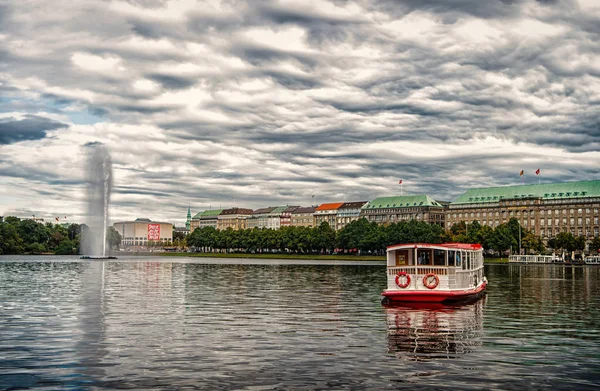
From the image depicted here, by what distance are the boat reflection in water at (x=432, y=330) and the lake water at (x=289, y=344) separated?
87 mm

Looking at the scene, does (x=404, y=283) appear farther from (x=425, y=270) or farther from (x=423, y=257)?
(x=423, y=257)

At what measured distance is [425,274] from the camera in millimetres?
53219

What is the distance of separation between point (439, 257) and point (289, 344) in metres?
26.4

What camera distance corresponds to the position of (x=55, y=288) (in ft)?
225

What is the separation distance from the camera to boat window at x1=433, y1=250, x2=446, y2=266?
54619mm

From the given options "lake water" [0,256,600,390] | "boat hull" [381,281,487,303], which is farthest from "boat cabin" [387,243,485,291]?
"lake water" [0,256,600,390]

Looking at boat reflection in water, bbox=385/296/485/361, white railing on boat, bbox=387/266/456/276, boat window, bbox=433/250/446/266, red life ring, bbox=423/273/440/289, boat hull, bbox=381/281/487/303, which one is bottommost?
boat reflection in water, bbox=385/296/485/361

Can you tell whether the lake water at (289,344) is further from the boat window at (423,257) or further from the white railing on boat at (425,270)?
the boat window at (423,257)

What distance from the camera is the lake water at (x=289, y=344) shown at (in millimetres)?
23531

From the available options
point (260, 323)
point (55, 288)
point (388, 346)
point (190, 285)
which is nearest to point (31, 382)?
point (388, 346)

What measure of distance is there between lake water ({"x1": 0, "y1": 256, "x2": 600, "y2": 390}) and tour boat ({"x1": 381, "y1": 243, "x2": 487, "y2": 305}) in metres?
1.76

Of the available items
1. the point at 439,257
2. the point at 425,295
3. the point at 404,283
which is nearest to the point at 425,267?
the point at 404,283

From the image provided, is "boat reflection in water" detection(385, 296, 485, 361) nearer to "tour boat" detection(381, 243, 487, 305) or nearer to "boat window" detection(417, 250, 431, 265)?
"tour boat" detection(381, 243, 487, 305)

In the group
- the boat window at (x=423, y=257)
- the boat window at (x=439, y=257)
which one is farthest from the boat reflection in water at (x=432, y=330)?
the boat window at (x=423, y=257)
